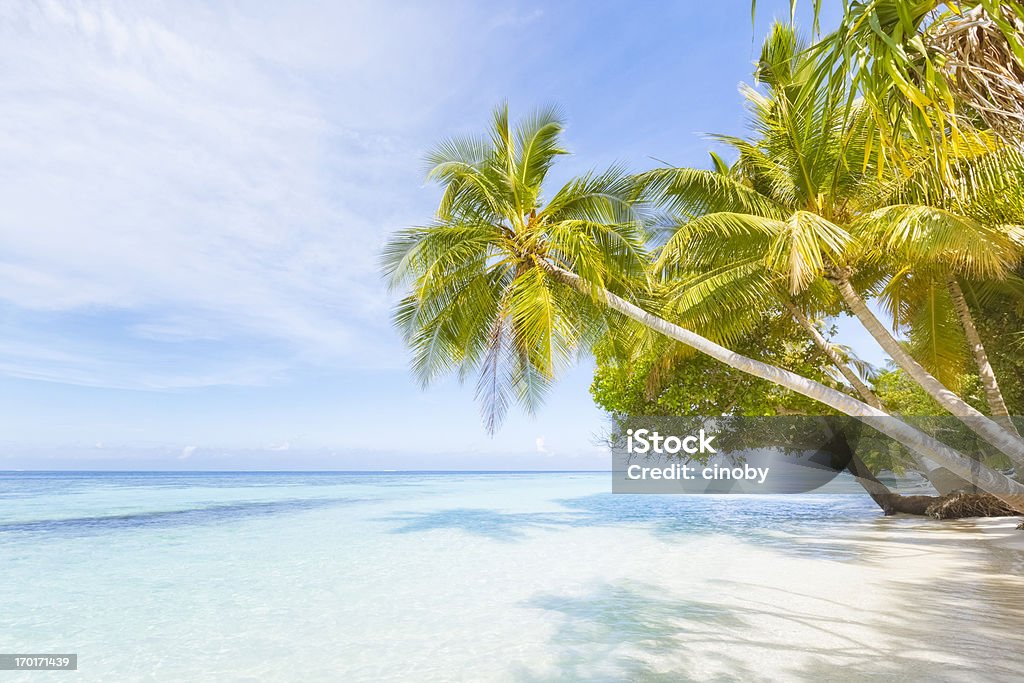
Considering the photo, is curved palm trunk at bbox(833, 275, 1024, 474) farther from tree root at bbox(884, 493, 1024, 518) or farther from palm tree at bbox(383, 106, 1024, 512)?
tree root at bbox(884, 493, 1024, 518)

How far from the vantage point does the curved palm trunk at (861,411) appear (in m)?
5.75

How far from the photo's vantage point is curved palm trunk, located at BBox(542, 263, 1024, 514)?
5750mm

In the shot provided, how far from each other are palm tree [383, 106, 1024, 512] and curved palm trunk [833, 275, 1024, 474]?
1.24m

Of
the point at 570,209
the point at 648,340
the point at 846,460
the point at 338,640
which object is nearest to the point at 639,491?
the point at 846,460

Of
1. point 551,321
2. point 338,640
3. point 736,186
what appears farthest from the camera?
point 736,186

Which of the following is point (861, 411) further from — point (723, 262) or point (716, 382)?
point (716, 382)

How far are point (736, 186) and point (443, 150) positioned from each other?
408 cm

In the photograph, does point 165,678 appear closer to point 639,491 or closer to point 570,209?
point 570,209

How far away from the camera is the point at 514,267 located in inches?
314

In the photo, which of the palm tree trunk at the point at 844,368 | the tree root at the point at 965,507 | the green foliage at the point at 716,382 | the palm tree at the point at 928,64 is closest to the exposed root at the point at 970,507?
the tree root at the point at 965,507

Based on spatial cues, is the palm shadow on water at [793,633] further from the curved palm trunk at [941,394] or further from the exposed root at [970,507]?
the exposed root at [970,507]

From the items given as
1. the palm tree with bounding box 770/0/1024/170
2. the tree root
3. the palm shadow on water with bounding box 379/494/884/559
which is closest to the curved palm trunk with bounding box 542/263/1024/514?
the palm shadow on water with bounding box 379/494/884/559

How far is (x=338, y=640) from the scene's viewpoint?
4.93 meters

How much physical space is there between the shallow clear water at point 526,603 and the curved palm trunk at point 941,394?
139 cm
